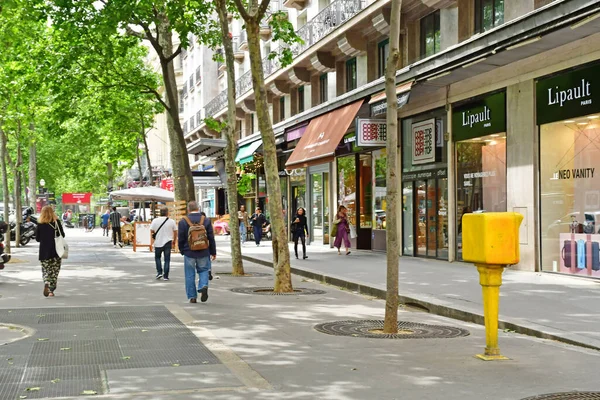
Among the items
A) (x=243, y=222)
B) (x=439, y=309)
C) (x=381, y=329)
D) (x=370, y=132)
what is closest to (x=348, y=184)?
(x=370, y=132)

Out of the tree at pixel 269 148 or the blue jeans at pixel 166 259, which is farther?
the blue jeans at pixel 166 259

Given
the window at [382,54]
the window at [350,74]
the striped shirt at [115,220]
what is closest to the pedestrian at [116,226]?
the striped shirt at [115,220]

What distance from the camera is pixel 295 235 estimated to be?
75.2ft

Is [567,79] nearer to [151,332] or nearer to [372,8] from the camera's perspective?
[372,8]

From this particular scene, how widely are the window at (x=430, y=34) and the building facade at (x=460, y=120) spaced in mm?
38

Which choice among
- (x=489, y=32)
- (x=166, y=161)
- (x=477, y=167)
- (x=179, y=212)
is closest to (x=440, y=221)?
(x=477, y=167)

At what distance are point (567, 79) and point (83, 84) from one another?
14.9 m

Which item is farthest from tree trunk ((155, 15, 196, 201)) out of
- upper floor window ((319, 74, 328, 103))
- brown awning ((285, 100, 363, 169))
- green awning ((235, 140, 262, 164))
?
green awning ((235, 140, 262, 164))

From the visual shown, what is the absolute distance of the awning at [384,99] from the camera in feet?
63.0

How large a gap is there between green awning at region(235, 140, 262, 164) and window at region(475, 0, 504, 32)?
55.8 feet

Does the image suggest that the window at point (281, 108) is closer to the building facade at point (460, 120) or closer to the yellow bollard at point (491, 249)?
the building facade at point (460, 120)

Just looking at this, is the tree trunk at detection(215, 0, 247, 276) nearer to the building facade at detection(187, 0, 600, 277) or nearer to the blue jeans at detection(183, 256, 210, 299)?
the building facade at detection(187, 0, 600, 277)

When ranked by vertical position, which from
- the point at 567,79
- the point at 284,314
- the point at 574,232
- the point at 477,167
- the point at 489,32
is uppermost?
the point at 489,32

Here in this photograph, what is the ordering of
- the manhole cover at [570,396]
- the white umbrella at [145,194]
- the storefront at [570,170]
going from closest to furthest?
the manhole cover at [570,396], the storefront at [570,170], the white umbrella at [145,194]
